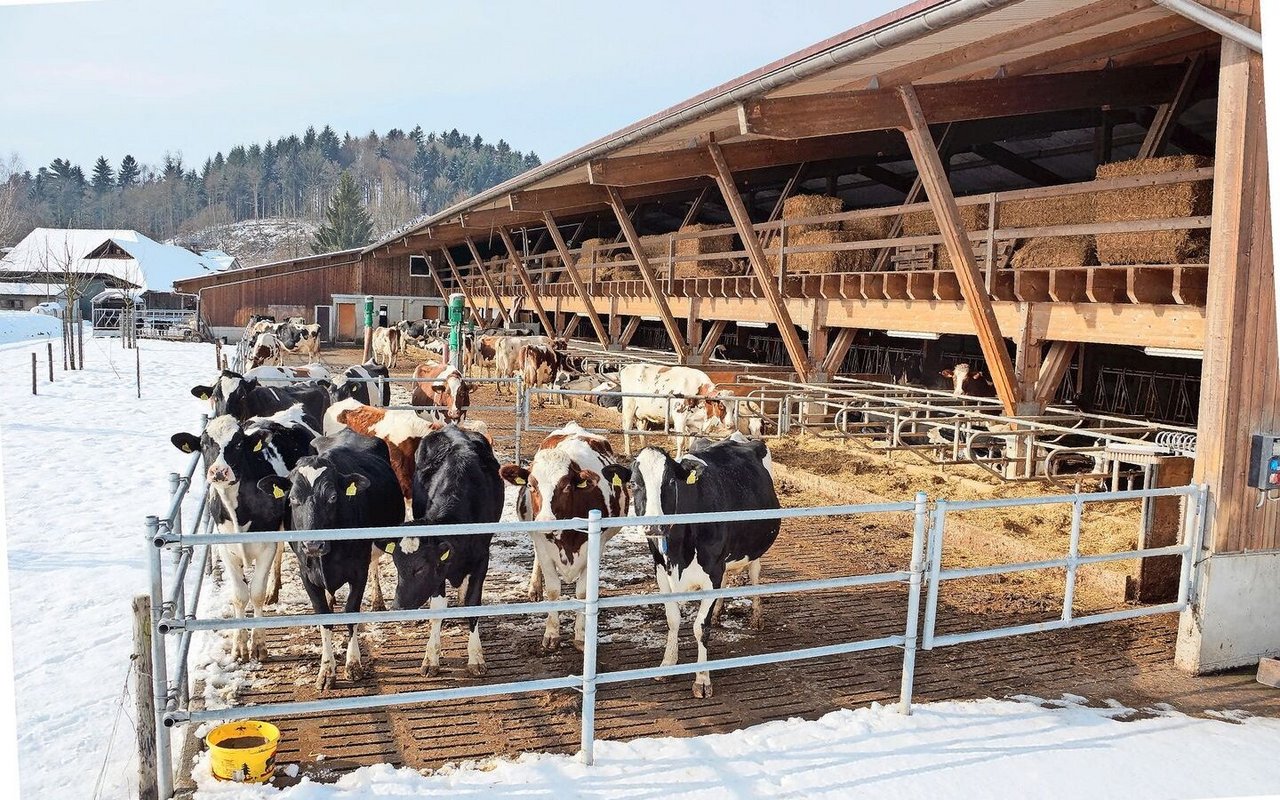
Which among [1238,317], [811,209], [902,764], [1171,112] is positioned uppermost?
[1171,112]

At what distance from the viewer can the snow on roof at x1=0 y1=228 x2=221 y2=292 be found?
61844 mm

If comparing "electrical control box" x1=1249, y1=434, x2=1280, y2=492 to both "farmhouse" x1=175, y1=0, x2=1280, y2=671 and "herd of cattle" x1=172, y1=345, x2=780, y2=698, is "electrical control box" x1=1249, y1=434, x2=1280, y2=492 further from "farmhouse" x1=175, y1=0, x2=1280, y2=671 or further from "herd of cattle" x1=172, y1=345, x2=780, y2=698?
"herd of cattle" x1=172, y1=345, x2=780, y2=698

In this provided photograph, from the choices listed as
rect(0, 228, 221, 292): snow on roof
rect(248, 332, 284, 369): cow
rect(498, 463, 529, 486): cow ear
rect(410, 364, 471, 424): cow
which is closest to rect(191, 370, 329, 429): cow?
rect(410, 364, 471, 424): cow

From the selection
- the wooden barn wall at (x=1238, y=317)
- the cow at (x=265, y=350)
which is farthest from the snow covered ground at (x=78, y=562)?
the wooden barn wall at (x=1238, y=317)

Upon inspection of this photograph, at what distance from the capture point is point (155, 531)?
4.39 metres

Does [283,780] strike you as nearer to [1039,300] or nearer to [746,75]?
[746,75]

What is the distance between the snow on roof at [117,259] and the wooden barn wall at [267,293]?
17.9m

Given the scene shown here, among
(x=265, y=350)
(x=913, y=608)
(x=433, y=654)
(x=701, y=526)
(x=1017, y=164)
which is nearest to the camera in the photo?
(x=913, y=608)

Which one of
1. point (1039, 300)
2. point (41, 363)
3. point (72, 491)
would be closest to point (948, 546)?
point (1039, 300)

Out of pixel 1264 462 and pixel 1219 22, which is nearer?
pixel 1219 22

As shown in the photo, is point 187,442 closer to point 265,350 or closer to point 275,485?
point 275,485

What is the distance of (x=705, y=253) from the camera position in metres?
20.3

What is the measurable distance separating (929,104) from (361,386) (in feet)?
31.2

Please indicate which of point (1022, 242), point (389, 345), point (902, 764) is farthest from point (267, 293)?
point (902, 764)
